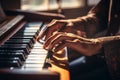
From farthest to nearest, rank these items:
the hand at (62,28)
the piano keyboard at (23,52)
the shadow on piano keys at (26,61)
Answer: the hand at (62,28) → the piano keyboard at (23,52) → the shadow on piano keys at (26,61)

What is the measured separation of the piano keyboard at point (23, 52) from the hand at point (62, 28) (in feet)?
0.26

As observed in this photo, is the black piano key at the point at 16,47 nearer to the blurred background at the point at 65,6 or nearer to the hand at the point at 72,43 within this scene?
the hand at the point at 72,43

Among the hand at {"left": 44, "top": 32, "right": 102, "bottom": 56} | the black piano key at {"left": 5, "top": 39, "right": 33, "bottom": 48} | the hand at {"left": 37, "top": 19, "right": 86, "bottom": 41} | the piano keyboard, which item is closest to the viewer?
the piano keyboard

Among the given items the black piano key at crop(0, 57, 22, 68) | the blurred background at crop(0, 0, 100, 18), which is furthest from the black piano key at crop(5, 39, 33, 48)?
the blurred background at crop(0, 0, 100, 18)

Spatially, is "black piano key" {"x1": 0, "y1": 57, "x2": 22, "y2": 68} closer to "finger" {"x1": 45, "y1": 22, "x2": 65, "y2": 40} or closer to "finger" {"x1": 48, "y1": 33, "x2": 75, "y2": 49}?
"finger" {"x1": 48, "y1": 33, "x2": 75, "y2": 49}

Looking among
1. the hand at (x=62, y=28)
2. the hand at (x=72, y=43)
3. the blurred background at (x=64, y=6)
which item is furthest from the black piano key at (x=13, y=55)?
the blurred background at (x=64, y=6)

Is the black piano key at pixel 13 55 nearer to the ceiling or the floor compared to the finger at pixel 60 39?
nearer to the floor

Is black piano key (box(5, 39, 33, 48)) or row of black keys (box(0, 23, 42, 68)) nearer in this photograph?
row of black keys (box(0, 23, 42, 68))

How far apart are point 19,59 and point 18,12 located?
0.87m

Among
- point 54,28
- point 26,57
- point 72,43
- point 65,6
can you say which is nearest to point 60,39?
point 72,43

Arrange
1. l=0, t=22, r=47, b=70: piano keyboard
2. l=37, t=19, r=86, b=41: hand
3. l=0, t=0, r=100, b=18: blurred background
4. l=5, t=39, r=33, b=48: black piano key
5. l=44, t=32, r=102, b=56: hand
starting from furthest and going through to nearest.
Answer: l=0, t=0, r=100, b=18: blurred background, l=37, t=19, r=86, b=41: hand, l=5, t=39, r=33, b=48: black piano key, l=44, t=32, r=102, b=56: hand, l=0, t=22, r=47, b=70: piano keyboard

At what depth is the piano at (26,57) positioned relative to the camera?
0.80 meters

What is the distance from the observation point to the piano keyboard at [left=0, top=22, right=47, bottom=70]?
2.99 ft

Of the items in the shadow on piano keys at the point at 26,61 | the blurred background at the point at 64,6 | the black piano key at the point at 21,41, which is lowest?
the shadow on piano keys at the point at 26,61
